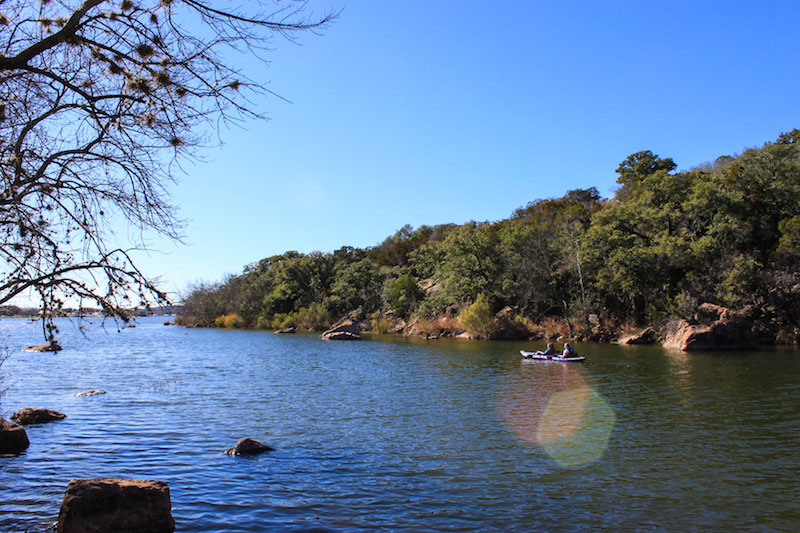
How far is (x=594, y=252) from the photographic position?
5181cm

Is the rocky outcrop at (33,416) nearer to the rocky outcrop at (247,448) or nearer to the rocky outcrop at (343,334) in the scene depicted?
the rocky outcrop at (247,448)

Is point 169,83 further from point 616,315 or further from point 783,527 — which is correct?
point 616,315

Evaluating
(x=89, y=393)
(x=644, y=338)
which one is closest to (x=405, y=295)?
(x=644, y=338)

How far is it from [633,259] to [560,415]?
3477cm

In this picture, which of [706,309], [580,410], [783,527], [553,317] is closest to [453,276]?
[553,317]

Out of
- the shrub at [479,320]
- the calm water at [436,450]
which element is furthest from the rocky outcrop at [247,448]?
the shrub at [479,320]

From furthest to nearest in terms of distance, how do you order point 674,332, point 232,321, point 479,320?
1. point 232,321
2. point 479,320
3. point 674,332

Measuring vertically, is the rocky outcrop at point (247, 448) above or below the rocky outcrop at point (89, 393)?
below

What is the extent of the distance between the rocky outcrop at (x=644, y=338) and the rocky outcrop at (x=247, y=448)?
40.8m

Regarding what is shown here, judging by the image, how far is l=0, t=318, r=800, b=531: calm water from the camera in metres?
9.27

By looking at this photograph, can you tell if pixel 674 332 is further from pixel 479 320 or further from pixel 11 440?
pixel 11 440

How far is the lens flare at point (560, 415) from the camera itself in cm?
1330

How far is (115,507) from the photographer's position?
785 centimetres

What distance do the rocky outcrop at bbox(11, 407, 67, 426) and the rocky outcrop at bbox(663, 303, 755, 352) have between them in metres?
39.3
